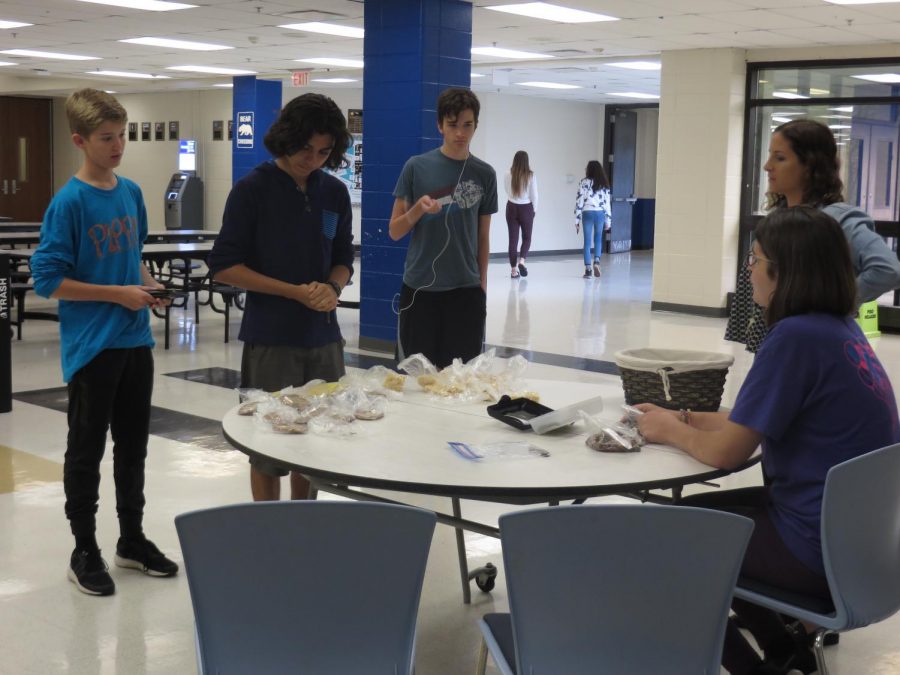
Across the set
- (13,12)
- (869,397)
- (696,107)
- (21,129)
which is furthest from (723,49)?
(21,129)

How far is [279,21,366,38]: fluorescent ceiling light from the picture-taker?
10.3 m

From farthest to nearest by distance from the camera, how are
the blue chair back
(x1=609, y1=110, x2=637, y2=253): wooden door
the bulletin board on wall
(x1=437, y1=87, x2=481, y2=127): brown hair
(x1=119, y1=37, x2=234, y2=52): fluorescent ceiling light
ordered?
(x1=609, y1=110, x2=637, y2=253): wooden door, the bulletin board on wall, (x1=119, y1=37, x2=234, y2=52): fluorescent ceiling light, (x1=437, y1=87, x2=481, y2=127): brown hair, the blue chair back

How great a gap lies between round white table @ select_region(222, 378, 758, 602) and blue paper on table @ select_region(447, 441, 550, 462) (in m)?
0.02

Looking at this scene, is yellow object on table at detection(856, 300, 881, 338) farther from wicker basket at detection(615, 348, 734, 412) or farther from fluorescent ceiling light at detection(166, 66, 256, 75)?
fluorescent ceiling light at detection(166, 66, 256, 75)

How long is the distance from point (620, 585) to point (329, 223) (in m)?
1.89

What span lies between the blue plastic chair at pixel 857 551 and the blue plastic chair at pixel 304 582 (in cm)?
90

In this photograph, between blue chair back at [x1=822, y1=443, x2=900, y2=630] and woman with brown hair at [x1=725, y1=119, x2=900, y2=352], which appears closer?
blue chair back at [x1=822, y1=443, x2=900, y2=630]

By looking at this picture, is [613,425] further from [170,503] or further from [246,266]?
[170,503]

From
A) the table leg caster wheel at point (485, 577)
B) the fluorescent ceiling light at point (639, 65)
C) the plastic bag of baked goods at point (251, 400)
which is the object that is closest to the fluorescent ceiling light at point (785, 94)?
the fluorescent ceiling light at point (639, 65)

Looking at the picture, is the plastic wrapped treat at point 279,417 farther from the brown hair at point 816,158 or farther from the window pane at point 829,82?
the window pane at point 829,82

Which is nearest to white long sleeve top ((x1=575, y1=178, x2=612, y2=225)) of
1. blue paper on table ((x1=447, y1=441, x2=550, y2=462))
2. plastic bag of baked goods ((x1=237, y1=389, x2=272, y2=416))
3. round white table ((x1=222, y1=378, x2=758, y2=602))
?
round white table ((x1=222, y1=378, x2=758, y2=602))

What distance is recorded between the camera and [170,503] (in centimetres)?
428

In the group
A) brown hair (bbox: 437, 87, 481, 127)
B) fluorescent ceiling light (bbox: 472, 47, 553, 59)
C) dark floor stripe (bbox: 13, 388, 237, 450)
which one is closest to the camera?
brown hair (bbox: 437, 87, 481, 127)

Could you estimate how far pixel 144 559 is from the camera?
350 centimetres
